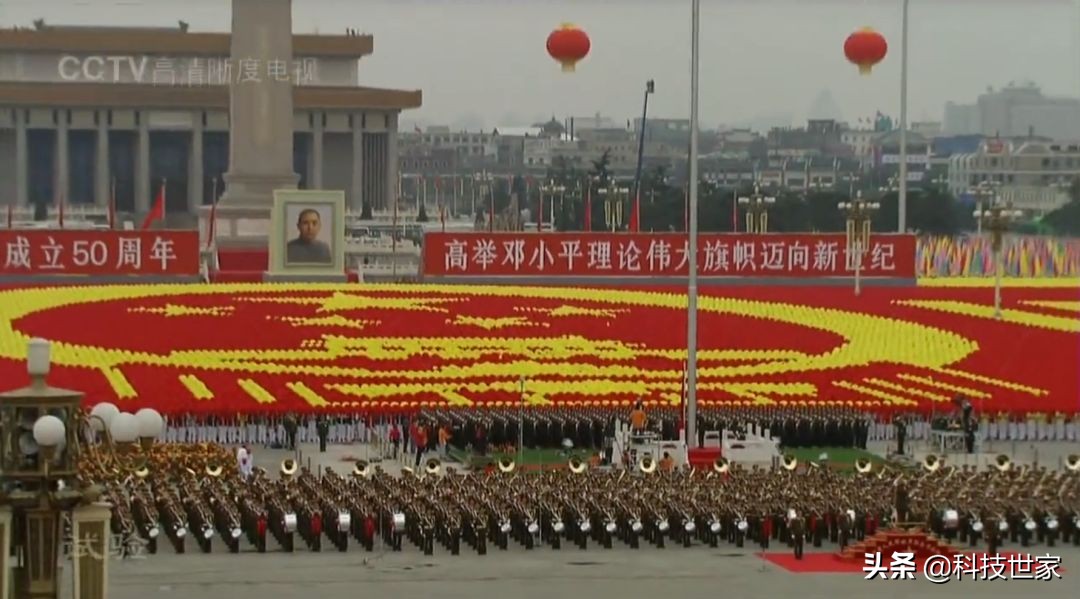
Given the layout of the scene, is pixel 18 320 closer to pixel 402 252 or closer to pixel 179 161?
pixel 402 252

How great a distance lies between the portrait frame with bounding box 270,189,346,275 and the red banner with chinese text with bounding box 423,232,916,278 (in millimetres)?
2245

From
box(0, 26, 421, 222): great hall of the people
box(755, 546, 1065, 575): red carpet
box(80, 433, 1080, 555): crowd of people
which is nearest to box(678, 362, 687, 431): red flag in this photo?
box(80, 433, 1080, 555): crowd of people

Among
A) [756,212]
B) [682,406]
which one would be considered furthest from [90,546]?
[756,212]

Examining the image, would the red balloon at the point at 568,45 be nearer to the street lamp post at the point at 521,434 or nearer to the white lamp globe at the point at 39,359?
the street lamp post at the point at 521,434

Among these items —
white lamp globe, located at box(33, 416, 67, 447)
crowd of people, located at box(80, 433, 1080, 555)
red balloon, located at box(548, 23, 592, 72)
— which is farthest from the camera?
red balloon, located at box(548, 23, 592, 72)

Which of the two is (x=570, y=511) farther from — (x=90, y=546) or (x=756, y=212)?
(x=756, y=212)

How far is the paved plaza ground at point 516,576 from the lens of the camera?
17344 mm

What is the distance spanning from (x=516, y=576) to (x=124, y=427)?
6091 mm

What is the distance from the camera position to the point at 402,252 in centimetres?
5416

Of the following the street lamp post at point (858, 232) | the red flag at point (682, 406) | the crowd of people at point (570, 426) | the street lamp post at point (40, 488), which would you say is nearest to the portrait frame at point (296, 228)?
the street lamp post at point (858, 232)

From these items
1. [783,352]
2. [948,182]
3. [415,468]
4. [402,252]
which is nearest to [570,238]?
[402,252]

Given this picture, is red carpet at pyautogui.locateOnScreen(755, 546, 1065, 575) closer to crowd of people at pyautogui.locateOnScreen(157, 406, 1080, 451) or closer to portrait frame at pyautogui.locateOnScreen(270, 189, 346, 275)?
crowd of people at pyautogui.locateOnScreen(157, 406, 1080, 451)

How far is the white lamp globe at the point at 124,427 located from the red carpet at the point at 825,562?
7.24 meters

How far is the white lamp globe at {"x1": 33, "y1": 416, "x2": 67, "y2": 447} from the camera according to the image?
449 inches
